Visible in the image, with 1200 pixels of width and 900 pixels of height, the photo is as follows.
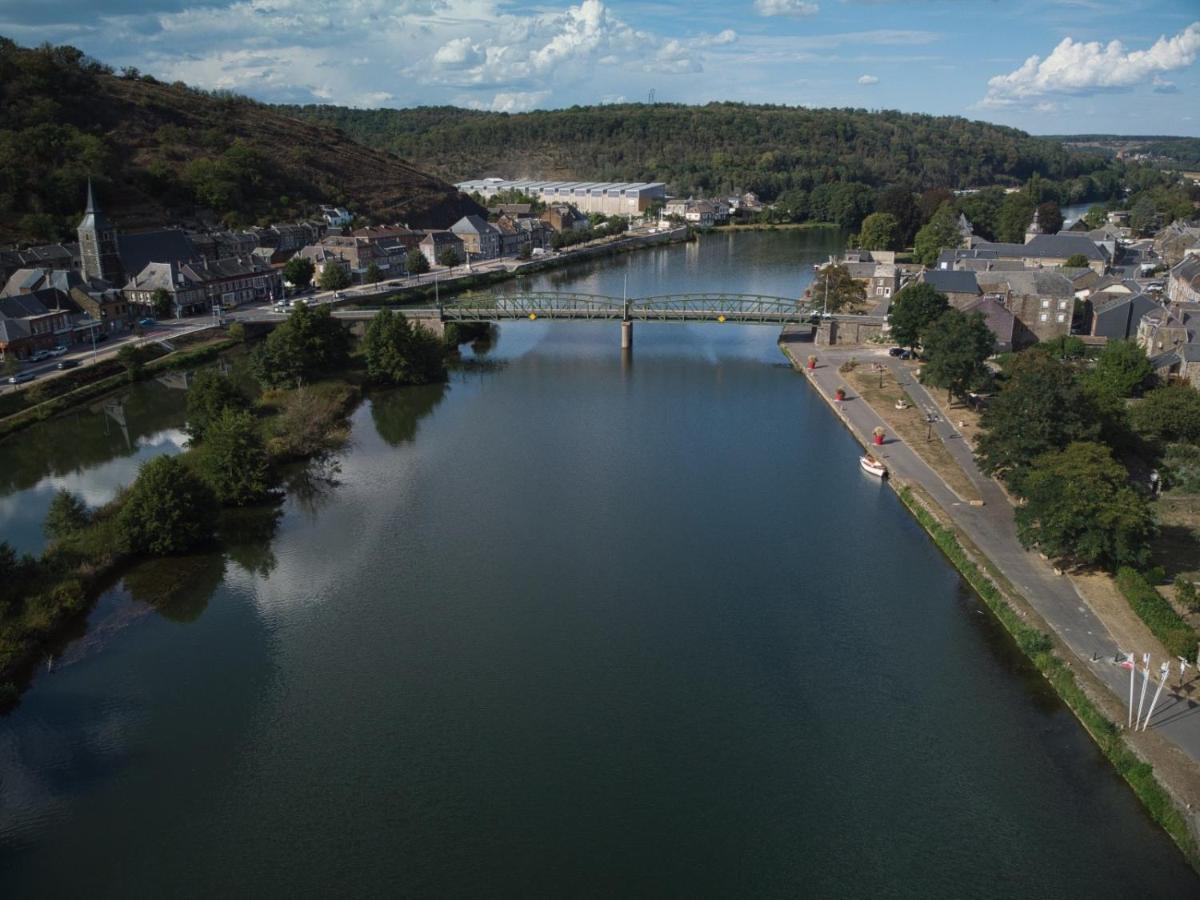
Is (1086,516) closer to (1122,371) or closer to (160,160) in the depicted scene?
(1122,371)

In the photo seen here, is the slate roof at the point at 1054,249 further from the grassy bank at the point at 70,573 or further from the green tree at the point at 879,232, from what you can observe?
the grassy bank at the point at 70,573

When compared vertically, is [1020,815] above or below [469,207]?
below

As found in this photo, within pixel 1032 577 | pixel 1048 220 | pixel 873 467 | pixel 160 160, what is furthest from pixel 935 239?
pixel 160 160

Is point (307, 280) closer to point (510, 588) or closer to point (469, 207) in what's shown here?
point (469, 207)

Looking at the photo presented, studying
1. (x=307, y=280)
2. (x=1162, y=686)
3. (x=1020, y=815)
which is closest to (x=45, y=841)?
(x=1020, y=815)

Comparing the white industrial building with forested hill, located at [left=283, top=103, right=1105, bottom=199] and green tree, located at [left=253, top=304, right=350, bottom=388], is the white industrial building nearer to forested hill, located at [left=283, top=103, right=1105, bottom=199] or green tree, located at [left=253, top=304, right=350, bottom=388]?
forested hill, located at [left=283, top=103, right=1105, bottom=199]

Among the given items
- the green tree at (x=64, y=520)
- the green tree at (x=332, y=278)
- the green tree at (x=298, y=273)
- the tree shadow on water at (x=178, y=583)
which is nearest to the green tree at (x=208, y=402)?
the green tree at (x=64, y=520)
